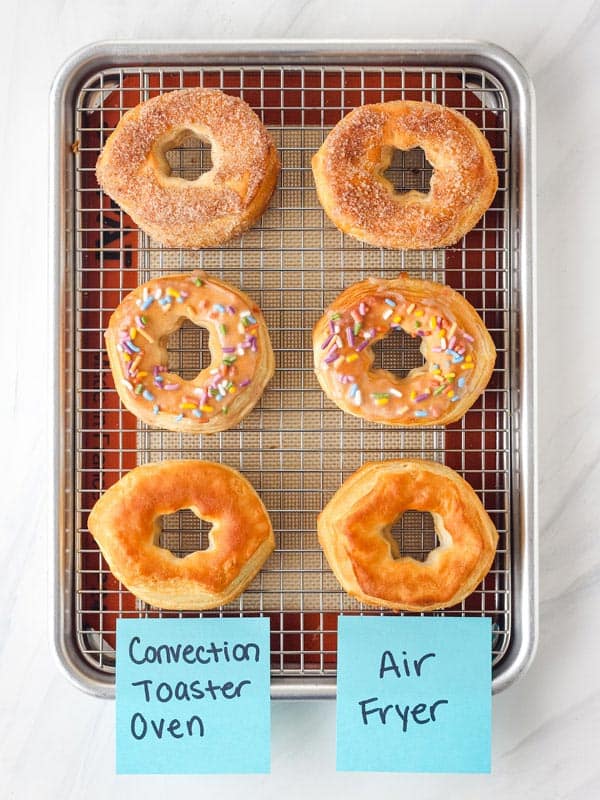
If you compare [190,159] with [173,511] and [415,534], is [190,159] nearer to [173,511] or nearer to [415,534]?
[173,511]

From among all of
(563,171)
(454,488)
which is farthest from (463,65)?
(454,488)

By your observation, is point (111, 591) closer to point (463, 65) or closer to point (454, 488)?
point (454, 488)

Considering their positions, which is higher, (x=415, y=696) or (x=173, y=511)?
(x=173, y=511)

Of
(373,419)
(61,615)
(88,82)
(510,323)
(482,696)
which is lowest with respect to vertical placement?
(482,696)

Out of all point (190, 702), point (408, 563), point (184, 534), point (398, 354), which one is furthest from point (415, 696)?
point (398, 354)

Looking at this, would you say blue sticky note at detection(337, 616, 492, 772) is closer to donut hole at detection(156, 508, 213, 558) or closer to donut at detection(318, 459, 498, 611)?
donut at detection(318, 459, 498, 611)

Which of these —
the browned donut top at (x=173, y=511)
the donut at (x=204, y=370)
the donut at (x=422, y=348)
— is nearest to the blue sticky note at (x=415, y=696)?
the browned donut top at (x=173, y=511)
